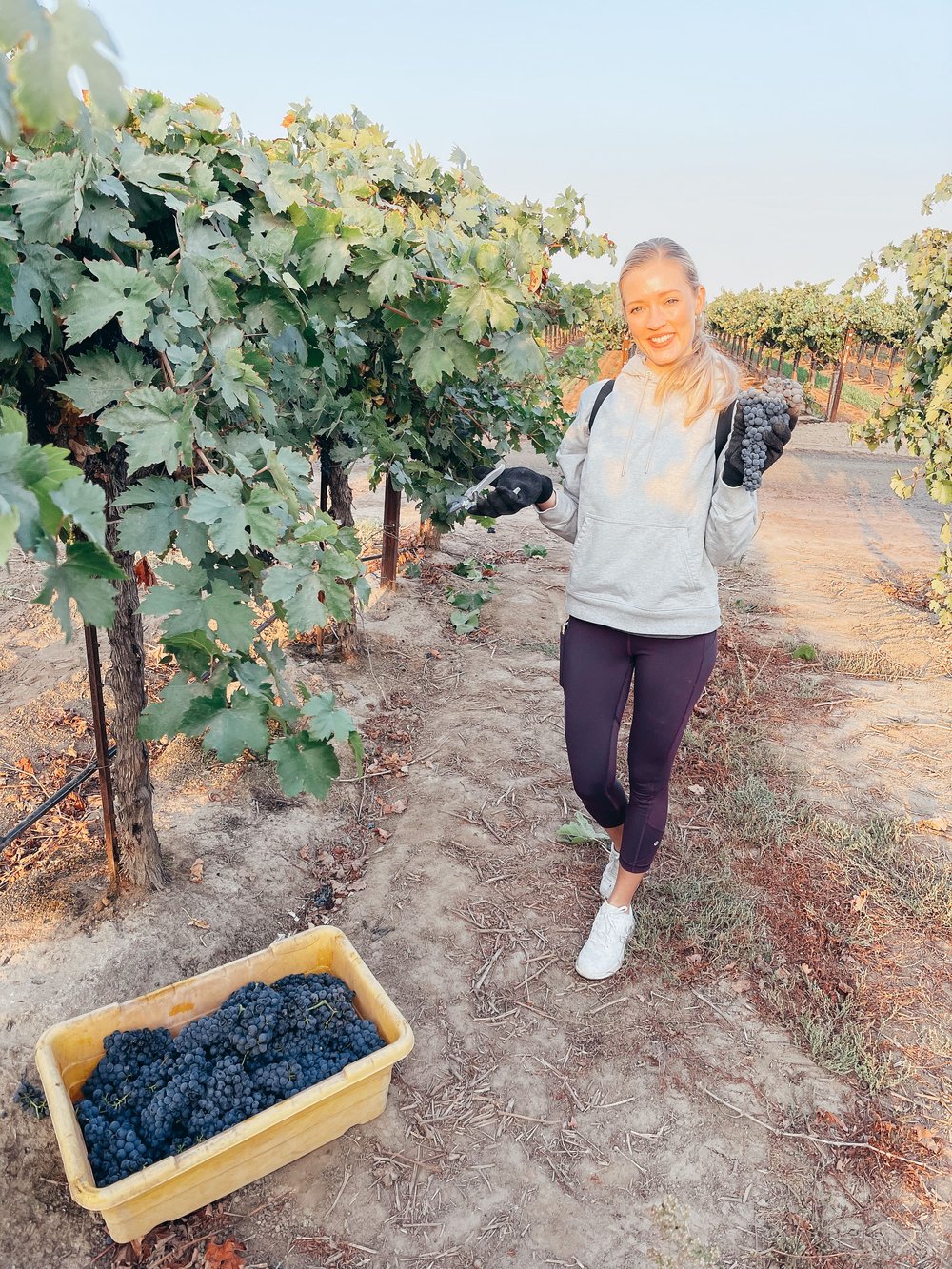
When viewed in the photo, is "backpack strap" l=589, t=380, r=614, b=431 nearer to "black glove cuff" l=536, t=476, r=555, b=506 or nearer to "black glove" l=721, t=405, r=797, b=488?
"black glove cuff" l=536, t=476, r=555, b=506

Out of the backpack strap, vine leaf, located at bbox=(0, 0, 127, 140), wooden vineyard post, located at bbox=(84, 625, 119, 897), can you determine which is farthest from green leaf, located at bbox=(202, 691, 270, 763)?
the backpack strap

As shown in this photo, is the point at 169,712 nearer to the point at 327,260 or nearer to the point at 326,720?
the point at 326,720

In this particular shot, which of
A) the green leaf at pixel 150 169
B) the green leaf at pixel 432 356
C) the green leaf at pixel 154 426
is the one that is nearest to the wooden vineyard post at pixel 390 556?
the green leaf at pixel 432 356

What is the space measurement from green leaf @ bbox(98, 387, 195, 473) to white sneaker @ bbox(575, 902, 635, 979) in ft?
6.35

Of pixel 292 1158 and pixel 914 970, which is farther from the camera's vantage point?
pixel 914 970

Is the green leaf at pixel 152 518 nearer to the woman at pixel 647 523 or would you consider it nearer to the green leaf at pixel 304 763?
the green leaf at pixel 304 763

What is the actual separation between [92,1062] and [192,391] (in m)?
1.65

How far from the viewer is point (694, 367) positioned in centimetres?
210

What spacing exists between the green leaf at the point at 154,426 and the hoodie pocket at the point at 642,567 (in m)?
1.12

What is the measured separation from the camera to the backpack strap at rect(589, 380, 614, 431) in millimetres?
2301

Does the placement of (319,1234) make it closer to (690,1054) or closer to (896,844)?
(690,1054)

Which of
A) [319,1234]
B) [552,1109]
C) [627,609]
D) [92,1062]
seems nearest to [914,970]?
[552,1109]

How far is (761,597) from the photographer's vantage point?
6637 mm

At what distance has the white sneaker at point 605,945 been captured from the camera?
8.68 ft
